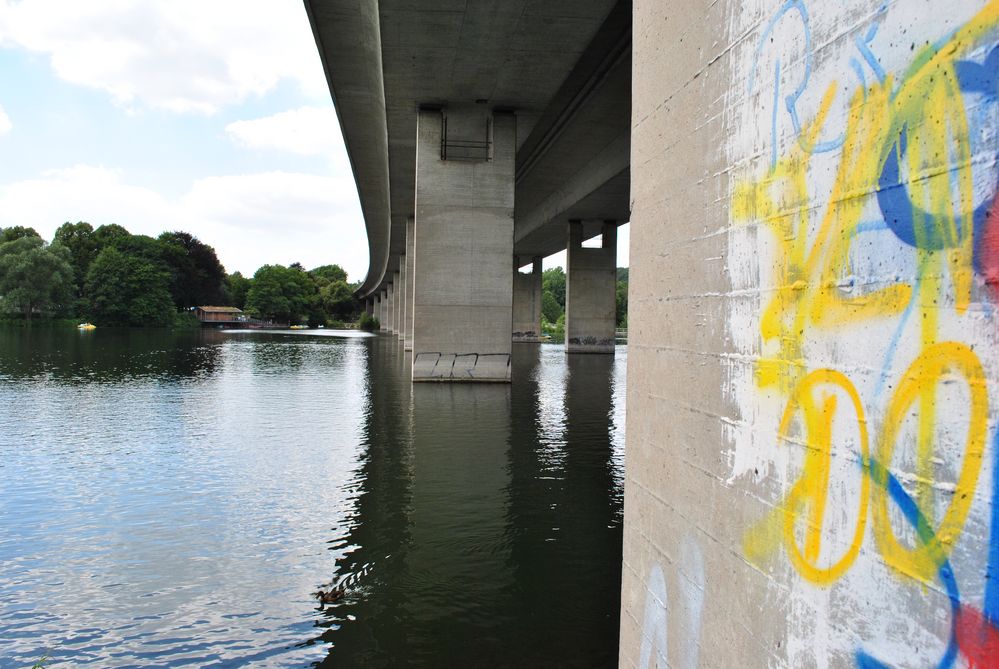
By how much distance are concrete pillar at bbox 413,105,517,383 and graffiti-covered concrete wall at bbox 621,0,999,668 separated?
16987 millimetres

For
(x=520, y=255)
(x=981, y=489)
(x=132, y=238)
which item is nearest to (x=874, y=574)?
(x=981, y=489)

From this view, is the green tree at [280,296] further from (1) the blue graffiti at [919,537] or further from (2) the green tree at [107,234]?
(1) the blue graffiti at [919,537]

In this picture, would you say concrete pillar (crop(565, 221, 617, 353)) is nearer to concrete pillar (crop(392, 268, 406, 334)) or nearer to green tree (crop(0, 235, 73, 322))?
concrete pillar (crop(392, 268, 406, 334))

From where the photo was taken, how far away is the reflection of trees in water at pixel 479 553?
450 centimetres

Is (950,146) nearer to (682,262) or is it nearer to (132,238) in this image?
(682,262)

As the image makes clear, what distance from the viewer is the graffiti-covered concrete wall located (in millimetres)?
1749

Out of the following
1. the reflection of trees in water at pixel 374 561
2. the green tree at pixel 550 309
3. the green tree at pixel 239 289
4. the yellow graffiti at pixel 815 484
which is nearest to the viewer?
the yellow graffiti at pixel 815 484

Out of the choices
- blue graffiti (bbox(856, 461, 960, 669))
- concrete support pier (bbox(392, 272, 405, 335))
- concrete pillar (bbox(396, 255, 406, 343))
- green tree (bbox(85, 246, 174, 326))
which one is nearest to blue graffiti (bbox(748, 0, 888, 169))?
blue graffiti (bbox(856, 461, 960, 669))

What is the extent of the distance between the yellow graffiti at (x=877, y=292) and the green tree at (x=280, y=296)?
13928 centimetres

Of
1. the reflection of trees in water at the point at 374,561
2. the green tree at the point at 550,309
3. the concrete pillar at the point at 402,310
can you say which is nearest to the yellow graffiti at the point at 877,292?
the reflection of trees in water at the point at 374,561

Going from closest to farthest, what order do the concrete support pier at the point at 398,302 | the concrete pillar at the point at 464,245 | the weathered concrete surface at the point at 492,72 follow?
the weathered concrete surface at the point at 492,72
the concrete pillar at the point at 464,245
the concrete support pier at the point at 398,302

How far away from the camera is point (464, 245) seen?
20281mm

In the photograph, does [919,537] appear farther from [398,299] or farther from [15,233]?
[15,233]

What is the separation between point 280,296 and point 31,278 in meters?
58.3
